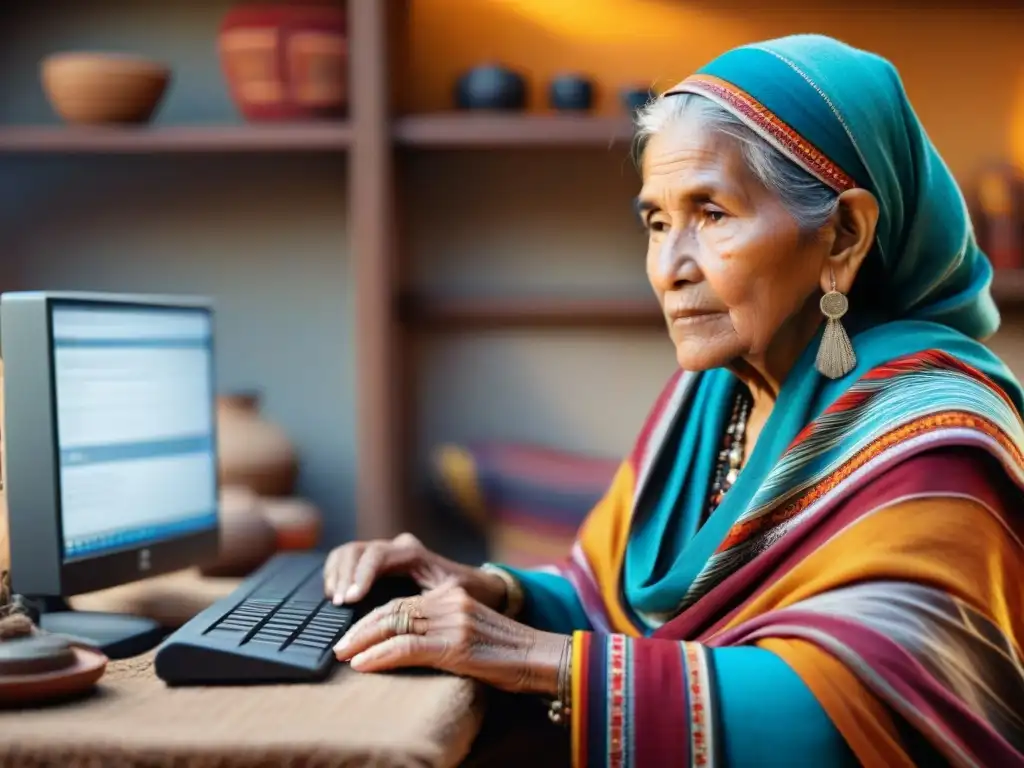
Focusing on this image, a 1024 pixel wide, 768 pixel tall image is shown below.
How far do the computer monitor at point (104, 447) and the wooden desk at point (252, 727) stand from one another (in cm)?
26

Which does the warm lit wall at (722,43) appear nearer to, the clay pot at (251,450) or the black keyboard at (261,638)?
the clay pot at (251,450)

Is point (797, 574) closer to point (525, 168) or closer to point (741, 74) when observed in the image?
point (741, 74)

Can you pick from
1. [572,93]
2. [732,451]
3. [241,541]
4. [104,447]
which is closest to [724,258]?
[732,451]

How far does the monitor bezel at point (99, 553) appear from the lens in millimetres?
1248

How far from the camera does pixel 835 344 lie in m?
1.30

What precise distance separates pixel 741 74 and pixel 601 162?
5.48 feet

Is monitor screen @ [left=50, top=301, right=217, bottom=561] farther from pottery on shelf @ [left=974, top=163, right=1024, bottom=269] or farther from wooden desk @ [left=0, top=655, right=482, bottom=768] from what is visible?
pottery on shelf @ [left=974, top=163, right=1024, bottom=269]

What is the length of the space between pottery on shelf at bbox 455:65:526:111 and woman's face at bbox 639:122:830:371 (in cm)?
138

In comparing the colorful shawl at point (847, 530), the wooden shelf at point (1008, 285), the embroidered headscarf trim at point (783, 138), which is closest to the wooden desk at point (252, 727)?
the colorful shawl at point (847, 530)

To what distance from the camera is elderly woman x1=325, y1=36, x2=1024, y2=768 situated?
40.4 inches

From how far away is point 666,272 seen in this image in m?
1.34

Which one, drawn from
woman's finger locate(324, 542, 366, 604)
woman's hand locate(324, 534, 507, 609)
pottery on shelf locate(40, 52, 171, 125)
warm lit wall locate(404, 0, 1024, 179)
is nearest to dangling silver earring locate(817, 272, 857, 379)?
woman's hand locate(324, 534, 507, 609)

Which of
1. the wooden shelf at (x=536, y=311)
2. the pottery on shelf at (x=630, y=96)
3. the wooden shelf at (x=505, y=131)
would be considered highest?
the pottery on shelf at (x=630, y=96)

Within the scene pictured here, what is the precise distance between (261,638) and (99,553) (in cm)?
36
